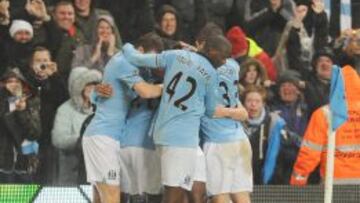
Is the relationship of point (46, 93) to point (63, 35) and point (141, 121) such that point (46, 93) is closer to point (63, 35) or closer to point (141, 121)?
point (63, 35)

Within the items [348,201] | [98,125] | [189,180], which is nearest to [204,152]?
[189,180]

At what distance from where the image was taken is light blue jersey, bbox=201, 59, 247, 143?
8648mm

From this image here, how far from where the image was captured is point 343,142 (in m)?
9.91

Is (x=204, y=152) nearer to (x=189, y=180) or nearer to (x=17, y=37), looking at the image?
(x=189, y=180)

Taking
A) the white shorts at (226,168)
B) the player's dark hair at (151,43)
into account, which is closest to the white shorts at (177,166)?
the white shorts at (226,168)

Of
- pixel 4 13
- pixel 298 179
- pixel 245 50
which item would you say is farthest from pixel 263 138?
pixel 4 13

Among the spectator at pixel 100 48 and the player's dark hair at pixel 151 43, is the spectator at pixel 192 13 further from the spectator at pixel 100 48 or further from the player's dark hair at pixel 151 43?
the player's dark hair at pixel 151 43

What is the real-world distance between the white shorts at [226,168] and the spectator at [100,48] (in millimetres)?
3058

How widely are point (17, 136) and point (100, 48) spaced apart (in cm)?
167

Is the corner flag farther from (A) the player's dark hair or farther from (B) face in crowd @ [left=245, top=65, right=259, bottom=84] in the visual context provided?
(B) face in crowd @ [left=245, top=65, right=259, bottom=84]

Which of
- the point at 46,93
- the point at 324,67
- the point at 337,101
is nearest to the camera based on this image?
the point at 337,101

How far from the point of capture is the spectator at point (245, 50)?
12.2m

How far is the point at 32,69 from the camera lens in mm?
11008

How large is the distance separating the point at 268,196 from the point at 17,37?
3465 millimetres
